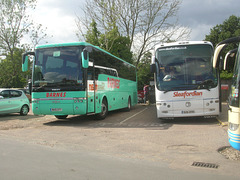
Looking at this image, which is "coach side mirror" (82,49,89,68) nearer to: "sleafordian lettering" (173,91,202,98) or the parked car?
"sleafordian lettering" (173,91,202,98)

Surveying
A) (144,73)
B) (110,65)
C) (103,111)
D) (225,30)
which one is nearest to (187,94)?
(103,111)

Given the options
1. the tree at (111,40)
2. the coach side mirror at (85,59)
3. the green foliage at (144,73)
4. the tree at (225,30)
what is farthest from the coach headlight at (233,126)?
the tree at (225,30)

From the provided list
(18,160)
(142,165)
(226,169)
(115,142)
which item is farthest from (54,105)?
(226,169)

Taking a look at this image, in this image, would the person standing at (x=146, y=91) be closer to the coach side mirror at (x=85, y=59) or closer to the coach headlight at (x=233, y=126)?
the coach side mirror at (x=85, y=59)

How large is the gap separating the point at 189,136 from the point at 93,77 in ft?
17.3

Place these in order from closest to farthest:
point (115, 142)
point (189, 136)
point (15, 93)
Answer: point (115, 142)
point (189, 136)
point (15, 93)

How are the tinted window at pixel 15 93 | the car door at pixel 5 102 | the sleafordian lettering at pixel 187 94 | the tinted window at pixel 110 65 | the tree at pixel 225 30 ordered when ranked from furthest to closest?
the tree at pixel 225 30 < the tinted window at pixel 15 93 < the car door at pixel 5 102 < the tinted window at pixel 110 65 < the sleafordian lettering at pixel 187 94

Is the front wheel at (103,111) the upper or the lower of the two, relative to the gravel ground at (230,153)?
upper

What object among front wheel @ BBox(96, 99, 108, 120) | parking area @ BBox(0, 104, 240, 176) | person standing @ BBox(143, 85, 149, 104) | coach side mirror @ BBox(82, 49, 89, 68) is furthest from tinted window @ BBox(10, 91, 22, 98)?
person standing @ BBox(143, 85, 149, 104)

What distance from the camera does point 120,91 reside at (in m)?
16.1

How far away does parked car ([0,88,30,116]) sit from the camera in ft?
47.0

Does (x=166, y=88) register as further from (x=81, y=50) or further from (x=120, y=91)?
(x=120, y=91)

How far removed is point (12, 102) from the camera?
583 inches

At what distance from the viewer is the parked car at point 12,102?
14320 millimetres
